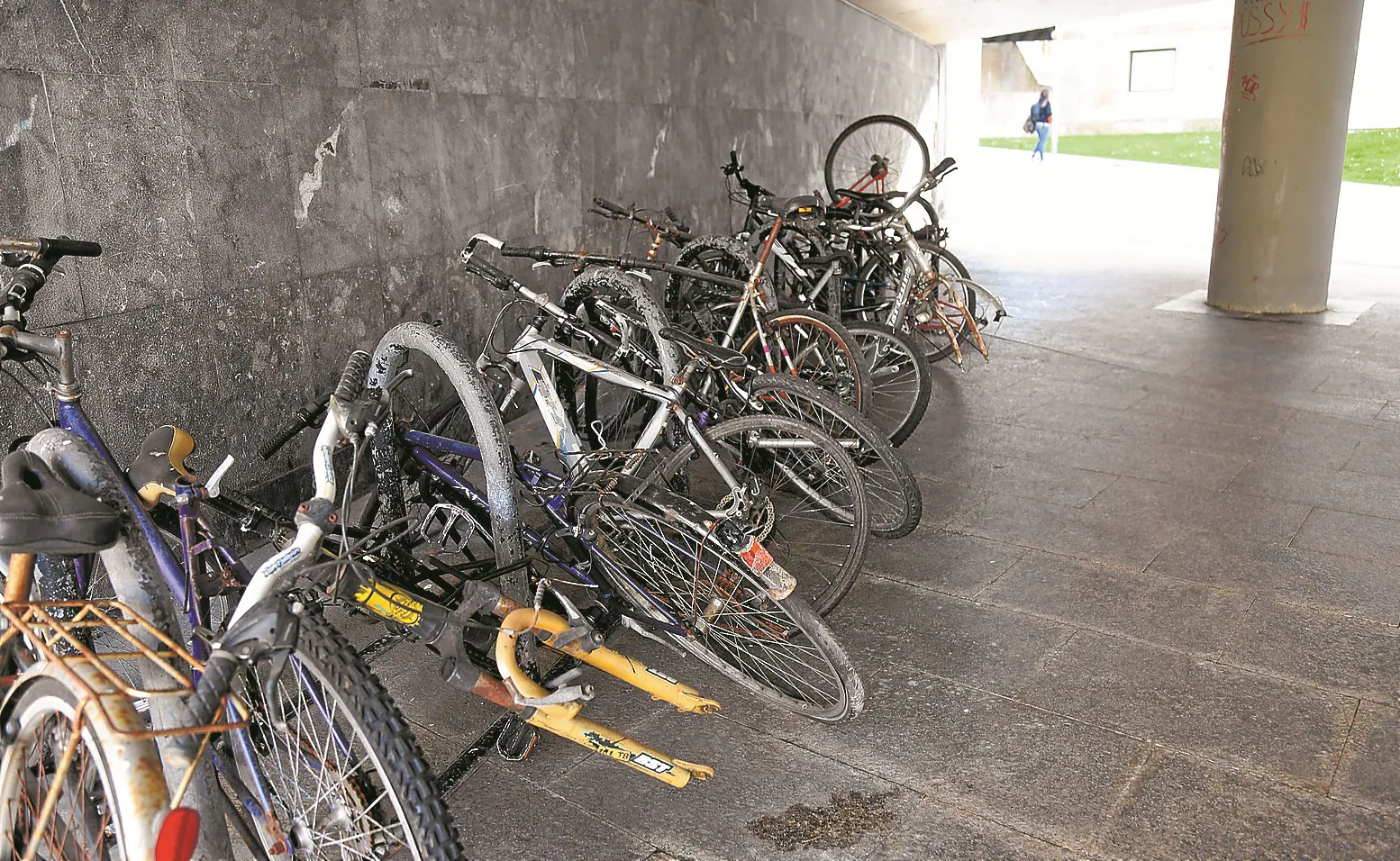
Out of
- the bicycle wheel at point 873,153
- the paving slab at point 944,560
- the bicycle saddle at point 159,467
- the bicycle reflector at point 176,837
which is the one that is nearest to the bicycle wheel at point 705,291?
the paving slab at point 944,560

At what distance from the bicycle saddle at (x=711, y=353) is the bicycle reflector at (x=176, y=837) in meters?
1.94

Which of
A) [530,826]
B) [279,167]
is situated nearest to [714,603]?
[530,826]

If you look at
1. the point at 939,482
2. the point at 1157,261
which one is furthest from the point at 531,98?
the point at 1157,261

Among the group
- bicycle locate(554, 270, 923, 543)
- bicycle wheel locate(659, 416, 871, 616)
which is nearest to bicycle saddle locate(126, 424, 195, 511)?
bicycle wheel locate(659, 416, 871, 616)

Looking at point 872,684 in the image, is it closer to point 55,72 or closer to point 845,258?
point 55,72

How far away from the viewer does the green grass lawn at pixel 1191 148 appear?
60.5 feet

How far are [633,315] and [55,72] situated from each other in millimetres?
1866

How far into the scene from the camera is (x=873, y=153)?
997cm

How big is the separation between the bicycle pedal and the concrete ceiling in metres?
9.54

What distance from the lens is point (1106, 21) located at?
25156 millimetres

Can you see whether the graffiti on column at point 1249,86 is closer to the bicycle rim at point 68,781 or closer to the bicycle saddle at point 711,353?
the bicycle saddle at point 711,353

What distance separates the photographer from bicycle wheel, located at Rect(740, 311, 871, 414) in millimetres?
4070

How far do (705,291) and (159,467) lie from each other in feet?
11.1

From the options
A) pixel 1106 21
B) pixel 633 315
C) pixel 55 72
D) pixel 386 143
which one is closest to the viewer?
pixel 55 72
